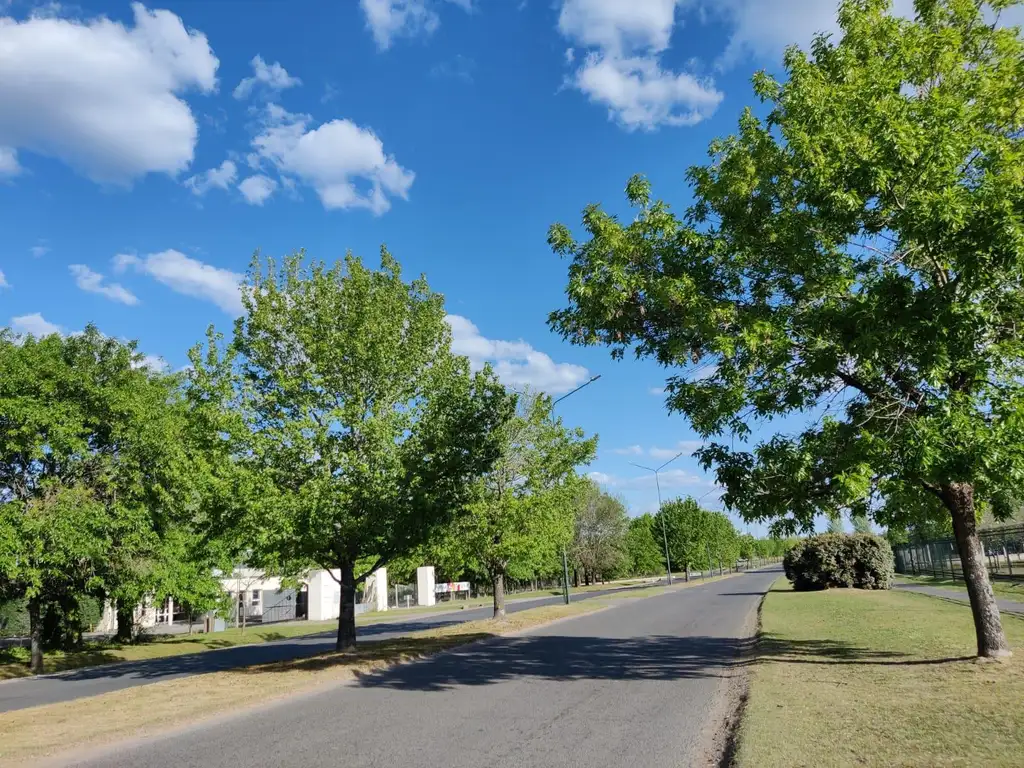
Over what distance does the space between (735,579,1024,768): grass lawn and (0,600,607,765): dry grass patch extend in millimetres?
7731

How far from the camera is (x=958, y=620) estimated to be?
1526 centimetres

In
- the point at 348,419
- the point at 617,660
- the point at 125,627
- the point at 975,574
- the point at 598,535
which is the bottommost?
the point at 125,627

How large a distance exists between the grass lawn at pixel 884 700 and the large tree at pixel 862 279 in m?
1.67

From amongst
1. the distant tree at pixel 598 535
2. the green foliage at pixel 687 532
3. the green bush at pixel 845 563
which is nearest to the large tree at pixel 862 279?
the green bush at pixel 845 563

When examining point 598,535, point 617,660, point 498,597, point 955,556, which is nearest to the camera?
point 617,660

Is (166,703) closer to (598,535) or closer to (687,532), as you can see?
(687,532)

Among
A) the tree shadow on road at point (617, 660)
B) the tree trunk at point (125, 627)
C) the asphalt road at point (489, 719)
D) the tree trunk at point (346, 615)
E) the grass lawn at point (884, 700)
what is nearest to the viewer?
the grass lawn at point (884, 700)

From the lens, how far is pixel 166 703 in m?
11.0

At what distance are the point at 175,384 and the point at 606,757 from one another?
27.6 metres

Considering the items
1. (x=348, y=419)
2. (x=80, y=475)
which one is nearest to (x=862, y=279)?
Result: (x=348, y=419)

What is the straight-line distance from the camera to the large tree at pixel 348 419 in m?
14.0

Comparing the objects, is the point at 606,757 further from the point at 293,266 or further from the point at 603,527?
the point at 603,527

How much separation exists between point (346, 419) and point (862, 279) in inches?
409

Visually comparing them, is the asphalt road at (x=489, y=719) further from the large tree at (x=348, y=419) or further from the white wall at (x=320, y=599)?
the white wall at (x=320, y=599)
